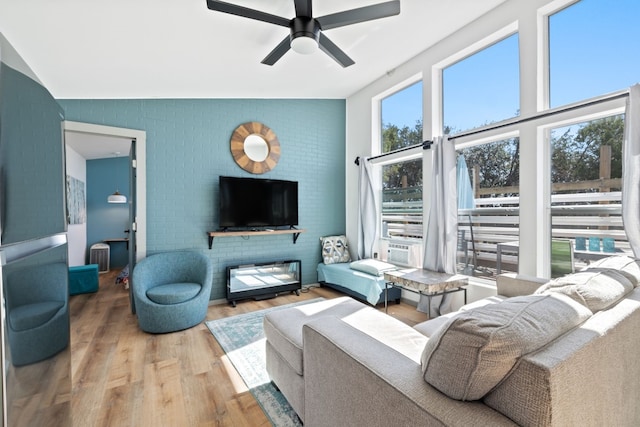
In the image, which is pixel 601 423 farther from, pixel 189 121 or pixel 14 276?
pixel 189 121

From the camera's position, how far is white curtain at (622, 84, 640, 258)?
2031 millimetres

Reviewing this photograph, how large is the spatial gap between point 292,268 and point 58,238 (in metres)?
3.36

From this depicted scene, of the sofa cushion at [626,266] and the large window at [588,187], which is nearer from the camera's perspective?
the sofa cushion at [626,266]

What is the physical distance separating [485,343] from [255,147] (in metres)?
3.88

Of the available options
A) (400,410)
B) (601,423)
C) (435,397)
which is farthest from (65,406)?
(601,423)

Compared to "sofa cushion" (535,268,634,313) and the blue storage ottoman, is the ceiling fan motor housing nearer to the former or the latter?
"sofa cushion" (535,268,634,313)

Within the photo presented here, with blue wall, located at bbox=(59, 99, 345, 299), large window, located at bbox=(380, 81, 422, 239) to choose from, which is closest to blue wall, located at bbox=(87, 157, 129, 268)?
blue wall, located at bbox=(59, 99, 345, 299)

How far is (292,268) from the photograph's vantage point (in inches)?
172

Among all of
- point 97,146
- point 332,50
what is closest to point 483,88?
point 332,50

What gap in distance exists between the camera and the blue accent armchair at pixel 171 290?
2.86 metres

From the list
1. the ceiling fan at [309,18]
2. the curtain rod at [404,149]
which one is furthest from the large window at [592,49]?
the ceiling fan at [309,18]

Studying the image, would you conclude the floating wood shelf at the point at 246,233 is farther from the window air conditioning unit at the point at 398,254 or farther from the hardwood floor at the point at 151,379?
the window air conditioning unit at the point at 398,254

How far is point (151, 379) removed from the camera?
83.7 inches

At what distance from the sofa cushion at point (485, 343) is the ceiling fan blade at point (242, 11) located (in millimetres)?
2173
